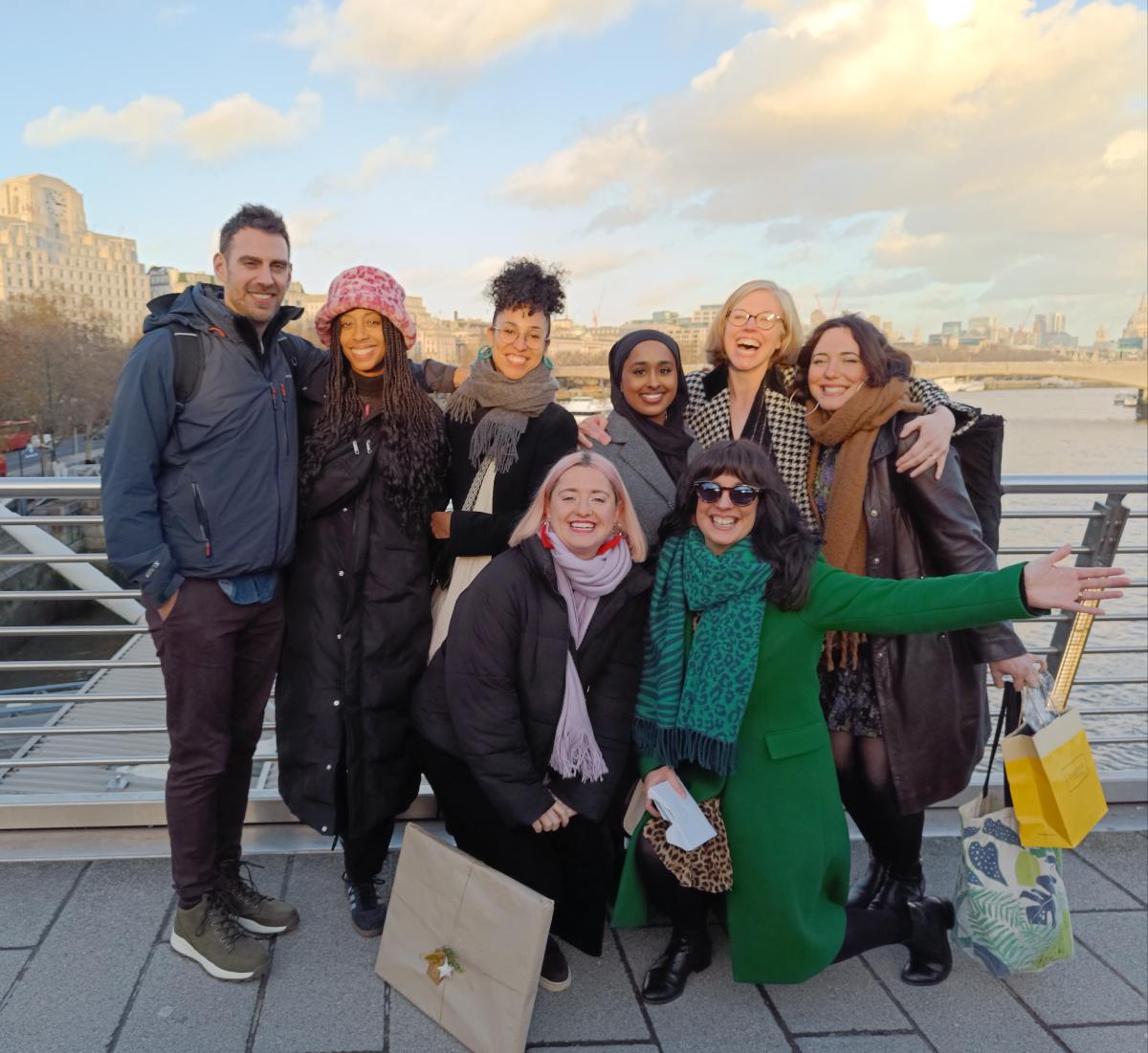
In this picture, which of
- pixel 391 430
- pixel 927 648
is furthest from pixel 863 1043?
pixel 391 430

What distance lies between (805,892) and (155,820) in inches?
92.4

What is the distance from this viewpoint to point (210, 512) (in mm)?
2371

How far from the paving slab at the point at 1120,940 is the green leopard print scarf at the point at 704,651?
1.52 m

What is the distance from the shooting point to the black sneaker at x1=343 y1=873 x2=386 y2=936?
8.88ft

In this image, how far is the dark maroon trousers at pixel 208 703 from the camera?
242cm

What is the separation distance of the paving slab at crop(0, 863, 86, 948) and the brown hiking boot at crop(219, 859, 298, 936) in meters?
0.58

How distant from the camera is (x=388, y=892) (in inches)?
116

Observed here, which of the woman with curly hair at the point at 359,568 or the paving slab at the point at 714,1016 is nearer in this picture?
the paving slab at the point at 714,1016

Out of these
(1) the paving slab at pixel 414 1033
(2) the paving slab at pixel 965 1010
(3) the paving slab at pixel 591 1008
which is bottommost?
(1) the paving slab at pixel 414 1033

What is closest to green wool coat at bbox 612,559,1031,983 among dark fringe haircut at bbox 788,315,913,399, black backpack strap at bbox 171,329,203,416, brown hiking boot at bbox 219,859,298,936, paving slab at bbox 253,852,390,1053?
dark fringe haircut at bbox 788,315,913,399

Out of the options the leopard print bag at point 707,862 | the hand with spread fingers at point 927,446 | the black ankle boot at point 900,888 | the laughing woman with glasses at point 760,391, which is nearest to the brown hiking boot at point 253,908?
the leopard print bag at point 707,862

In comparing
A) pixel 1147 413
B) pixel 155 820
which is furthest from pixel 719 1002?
pixel 1147 413

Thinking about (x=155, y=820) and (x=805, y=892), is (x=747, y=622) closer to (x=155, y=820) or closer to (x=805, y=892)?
(x=805, y=892)

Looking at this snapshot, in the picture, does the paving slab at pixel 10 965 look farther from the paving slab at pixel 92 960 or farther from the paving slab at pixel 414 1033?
the paving slab at pixel 414 1033
